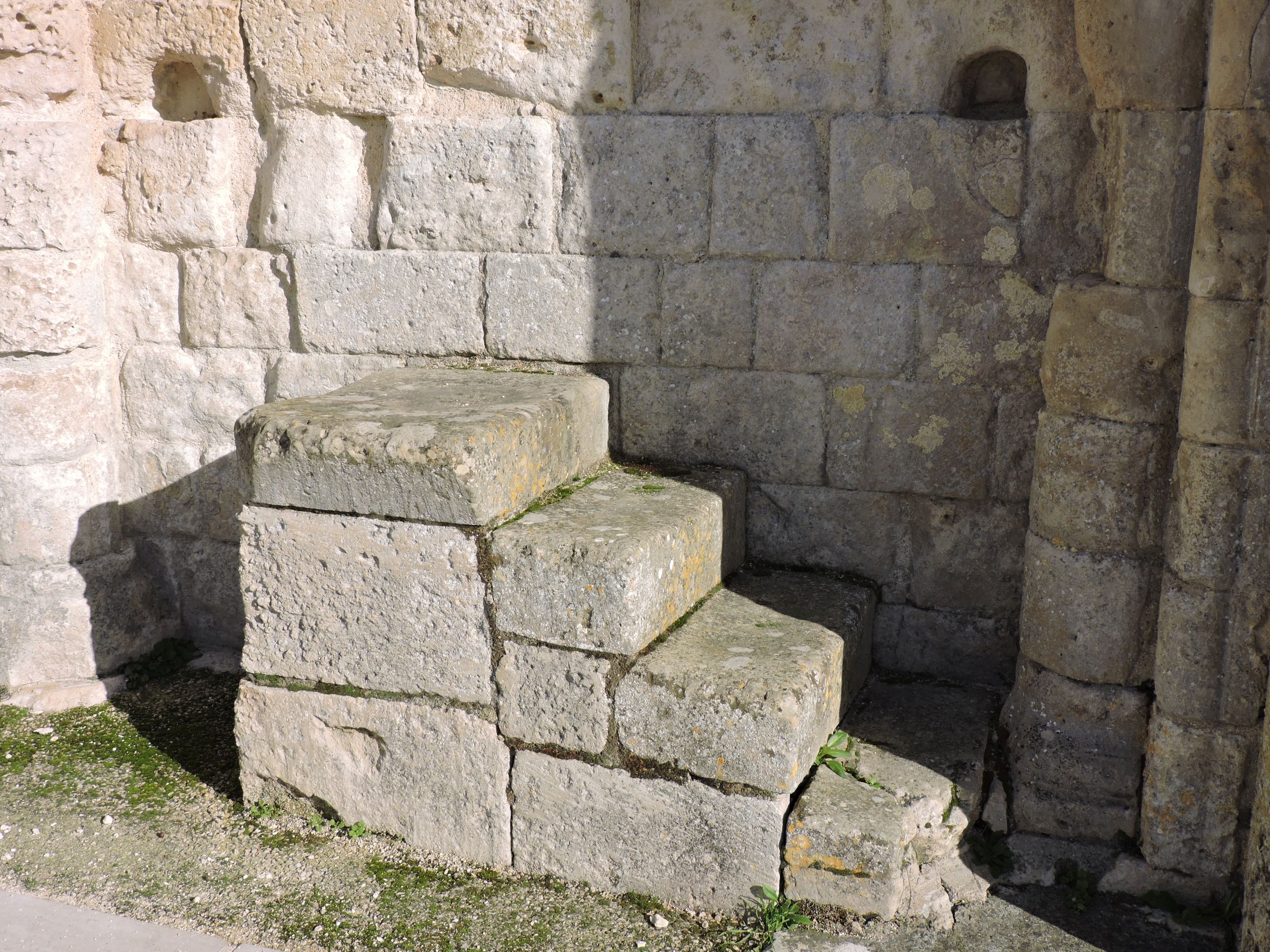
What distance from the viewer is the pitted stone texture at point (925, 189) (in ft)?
11.2

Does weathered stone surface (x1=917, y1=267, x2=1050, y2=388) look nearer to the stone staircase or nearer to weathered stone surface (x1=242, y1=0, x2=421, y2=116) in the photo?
the stone staircase

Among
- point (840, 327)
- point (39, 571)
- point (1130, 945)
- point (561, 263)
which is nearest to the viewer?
point (1130, 945)

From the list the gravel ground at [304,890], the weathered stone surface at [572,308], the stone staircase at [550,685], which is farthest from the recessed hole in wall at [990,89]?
the gravel ground at [304,890]

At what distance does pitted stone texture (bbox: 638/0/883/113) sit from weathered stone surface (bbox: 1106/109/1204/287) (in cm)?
87

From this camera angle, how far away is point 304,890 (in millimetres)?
3203

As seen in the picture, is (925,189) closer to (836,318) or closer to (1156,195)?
(836,318)

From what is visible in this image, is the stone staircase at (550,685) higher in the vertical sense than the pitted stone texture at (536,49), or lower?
lower

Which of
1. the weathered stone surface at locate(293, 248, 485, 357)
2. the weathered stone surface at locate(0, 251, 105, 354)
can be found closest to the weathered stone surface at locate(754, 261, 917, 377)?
the weathered stone surface at locate(293, 248, 485, 357)

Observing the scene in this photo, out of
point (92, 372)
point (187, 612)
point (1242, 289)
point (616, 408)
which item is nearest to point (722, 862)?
point (616, 408)

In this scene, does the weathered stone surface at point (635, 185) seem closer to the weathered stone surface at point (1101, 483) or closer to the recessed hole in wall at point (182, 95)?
the weathered stone surface at point (1101, 483)

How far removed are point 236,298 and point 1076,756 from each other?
129 inches

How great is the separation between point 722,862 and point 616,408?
5.25 feet

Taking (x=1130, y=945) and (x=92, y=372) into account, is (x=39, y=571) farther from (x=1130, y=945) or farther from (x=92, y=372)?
(x=1130, y=945)

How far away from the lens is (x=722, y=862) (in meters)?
3.05
